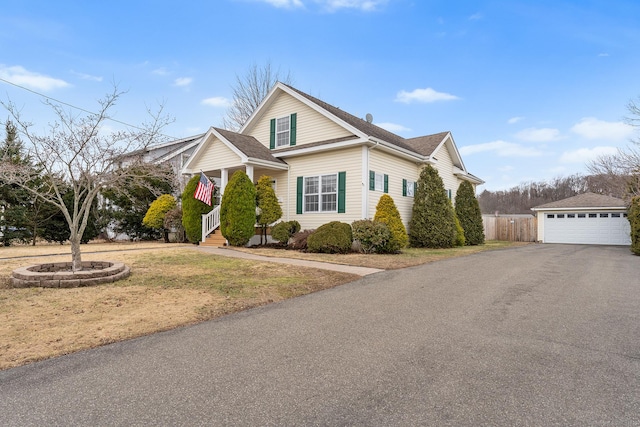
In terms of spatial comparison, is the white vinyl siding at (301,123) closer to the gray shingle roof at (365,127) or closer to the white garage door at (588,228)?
the gray shingle roof at (365,127)

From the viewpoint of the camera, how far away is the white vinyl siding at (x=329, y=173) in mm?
13492

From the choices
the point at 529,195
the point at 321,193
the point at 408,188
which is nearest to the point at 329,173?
the point at 321,193

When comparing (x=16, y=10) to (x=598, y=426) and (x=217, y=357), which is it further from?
(x=598, y=426)

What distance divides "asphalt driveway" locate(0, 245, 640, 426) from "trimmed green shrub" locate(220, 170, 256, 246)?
855cm

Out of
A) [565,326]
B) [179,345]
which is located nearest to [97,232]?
[179,345]

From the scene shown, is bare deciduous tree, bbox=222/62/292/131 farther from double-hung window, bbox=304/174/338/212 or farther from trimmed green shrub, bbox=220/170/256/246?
trimmed green shrub, bbox=220/170/256/246

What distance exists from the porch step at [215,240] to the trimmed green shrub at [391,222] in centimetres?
634

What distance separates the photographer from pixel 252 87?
2889 centimetres

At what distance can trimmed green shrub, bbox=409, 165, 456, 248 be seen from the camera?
48.9 feet

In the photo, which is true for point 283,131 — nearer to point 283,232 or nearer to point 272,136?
point 272,136

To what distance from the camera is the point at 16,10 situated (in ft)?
36.1

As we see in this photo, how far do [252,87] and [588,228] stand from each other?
86.3 ft

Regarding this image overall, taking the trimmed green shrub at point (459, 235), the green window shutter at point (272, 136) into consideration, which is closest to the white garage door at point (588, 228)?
the trimmed green shrub at point (459, 235)

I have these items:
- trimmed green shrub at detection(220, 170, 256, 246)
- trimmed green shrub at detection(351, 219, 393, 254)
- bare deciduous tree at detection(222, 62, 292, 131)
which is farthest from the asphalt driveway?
bare deciduous tree at detection(222, 62, 292, 131)
